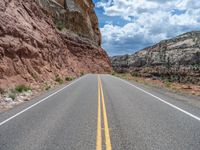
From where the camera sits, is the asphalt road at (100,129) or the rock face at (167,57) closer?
the asphalt road at (100,129)

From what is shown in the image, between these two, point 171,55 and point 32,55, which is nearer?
point 32,55

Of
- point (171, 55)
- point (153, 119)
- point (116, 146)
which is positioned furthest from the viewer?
point (171, 55)

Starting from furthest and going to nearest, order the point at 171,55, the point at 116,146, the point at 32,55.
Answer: the point at 171,55 → the point at 32,55 → the point at 116,146

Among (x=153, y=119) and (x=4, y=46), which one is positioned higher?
(x=4, y=46)

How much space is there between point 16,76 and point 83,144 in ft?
52.8

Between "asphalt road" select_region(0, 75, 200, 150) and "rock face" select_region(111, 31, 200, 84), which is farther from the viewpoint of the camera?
"rock face" select_region(111, 31, 200, 84)

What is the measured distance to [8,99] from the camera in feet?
46.7

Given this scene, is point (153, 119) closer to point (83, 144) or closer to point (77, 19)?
point (83, 144)

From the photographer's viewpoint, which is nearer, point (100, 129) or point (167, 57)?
point (100, 129)

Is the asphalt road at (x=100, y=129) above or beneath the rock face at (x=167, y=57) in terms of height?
beneath

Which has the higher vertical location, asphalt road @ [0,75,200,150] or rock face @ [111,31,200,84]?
rock face @ [111,31,200,84]

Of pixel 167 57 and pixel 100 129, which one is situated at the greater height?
pixel 167 57

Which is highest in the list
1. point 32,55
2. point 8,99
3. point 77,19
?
point 77,19

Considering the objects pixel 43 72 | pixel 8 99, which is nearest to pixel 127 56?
pixel 43 72
